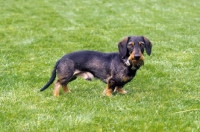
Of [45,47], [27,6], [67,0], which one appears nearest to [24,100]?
[45,47]

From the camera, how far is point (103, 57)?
24.8ft

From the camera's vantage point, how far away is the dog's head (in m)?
6.91

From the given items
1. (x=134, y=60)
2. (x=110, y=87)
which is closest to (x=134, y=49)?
(x=134, y=60)

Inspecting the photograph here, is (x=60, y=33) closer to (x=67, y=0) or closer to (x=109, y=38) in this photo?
(x=109, y=38)

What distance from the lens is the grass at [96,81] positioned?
6.16 meters

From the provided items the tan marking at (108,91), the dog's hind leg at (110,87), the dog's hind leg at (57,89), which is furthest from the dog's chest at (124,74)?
the dog's hind leg at (57,89)

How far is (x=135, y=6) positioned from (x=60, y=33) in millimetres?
6835

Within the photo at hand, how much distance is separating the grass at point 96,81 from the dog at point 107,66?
10.2 inches

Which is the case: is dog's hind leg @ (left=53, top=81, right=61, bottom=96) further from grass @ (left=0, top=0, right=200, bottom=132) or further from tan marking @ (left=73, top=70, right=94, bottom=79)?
tan marking @ (left=73, top=70, right=94, bottom=79)

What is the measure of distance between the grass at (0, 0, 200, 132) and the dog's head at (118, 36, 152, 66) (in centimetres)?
71

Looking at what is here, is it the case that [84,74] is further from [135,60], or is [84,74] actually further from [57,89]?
[135,60]

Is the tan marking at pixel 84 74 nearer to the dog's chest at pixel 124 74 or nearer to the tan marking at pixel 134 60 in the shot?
the dog's chest at pixel 124 74

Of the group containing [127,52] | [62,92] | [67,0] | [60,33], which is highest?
[127,52]

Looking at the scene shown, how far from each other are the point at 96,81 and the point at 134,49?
1.74m
